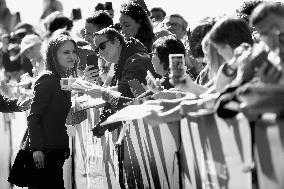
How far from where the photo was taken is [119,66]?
7609 mm

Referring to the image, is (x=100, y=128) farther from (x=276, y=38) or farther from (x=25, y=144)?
(x=276, y=38)

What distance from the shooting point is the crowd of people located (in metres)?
4.43

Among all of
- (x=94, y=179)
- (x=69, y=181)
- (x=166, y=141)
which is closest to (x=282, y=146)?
(x=166, y=141)

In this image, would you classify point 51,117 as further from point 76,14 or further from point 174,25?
point 76,14

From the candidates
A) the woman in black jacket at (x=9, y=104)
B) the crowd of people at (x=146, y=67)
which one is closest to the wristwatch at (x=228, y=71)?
the crowd of people at (x=146, y=67)

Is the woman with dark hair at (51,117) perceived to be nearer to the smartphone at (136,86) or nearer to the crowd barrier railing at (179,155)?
the crowd barrier railing at (179,155)

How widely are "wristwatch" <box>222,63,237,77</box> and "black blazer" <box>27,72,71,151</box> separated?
2824 millimetres

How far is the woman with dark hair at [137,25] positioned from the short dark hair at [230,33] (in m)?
3.21

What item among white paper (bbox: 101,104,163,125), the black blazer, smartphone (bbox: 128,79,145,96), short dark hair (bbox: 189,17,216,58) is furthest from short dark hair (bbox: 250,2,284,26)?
the black blazer

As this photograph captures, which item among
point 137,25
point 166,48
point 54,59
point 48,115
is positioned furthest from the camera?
point 137,25

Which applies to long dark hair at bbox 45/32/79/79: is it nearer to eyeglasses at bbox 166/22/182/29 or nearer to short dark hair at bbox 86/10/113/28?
short dark hair at bbox 86/10/113/28

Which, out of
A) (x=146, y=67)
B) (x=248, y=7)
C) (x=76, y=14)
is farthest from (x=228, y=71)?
(x=76, y=14)

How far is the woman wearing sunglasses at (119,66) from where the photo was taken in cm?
722

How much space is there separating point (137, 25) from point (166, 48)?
1.67 meters
